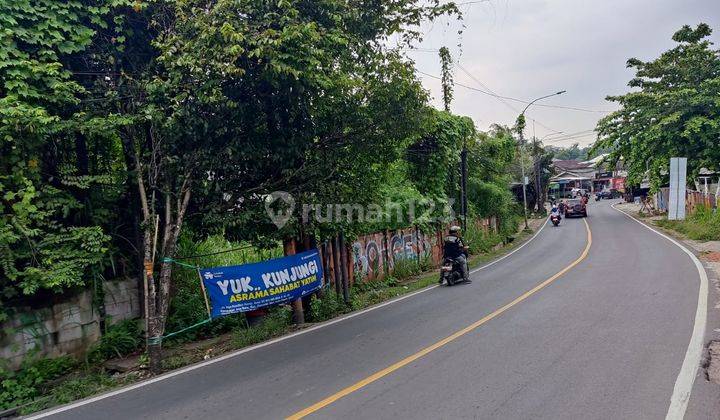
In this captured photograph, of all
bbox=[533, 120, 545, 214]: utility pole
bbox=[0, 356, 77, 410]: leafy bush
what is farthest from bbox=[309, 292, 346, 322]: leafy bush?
bbox=[533, 120, 545, 214]: utility pole

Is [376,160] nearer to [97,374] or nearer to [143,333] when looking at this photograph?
[143,333]

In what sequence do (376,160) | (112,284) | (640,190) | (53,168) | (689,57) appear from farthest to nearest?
1. (640,190)
2. (689,57)
3. (376,160)
4. (112,284)
5. (53,168)

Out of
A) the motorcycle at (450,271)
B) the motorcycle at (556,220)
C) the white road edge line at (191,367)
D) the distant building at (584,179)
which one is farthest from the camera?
the distant building at (584,179)

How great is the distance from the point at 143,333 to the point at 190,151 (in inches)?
141

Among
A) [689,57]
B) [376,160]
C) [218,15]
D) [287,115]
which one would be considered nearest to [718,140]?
[689,57]

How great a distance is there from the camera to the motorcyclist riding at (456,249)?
13305 millimetres

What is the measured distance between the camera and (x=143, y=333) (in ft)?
28.4

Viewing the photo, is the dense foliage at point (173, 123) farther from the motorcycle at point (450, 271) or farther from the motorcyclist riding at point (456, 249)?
the motorcycle at point (450, 271)

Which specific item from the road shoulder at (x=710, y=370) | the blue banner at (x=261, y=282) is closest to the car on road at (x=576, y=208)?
the road shoulder at (x=710, y=370)

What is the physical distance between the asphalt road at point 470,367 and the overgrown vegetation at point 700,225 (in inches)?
483

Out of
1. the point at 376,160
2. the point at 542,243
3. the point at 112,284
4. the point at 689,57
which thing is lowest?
the point at 542,243

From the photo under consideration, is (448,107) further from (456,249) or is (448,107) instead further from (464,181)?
(456,249)

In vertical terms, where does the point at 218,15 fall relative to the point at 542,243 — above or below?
above

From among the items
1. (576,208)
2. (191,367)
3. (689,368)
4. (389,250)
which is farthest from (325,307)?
(576,208)
